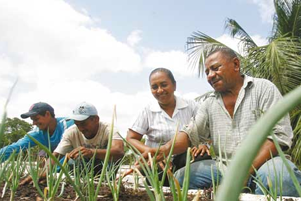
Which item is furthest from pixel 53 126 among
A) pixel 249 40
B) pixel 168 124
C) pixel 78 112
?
pixel 249 40

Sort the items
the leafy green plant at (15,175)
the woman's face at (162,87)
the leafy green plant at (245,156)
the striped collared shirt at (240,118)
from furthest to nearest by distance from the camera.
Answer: the woman's face at (162,87), the striped collared shirt at (240,118), the leafy green plant at (15,175), the leafy green plant at (245,156)

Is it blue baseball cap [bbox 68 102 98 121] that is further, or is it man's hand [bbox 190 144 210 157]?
blue baseball cap [bbox 68 102 98 121]

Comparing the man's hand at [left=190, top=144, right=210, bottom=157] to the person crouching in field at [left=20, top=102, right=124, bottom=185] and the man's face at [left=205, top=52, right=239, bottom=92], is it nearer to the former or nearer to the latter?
the man's face at [left=205, top=52, right=239, bottom=92]

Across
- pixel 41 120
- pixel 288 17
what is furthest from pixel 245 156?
pixel 288 17

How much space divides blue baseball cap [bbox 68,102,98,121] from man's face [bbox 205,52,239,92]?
0.96m

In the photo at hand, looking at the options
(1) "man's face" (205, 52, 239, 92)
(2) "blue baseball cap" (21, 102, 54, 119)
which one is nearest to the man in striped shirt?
(1) "man's face" (205, 52, 239, 92)

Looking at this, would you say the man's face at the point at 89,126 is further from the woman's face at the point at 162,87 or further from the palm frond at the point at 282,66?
the palm frond at the point at 282,66

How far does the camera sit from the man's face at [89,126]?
250 cm

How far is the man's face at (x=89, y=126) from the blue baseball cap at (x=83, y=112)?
0.03m

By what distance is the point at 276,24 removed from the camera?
8.64 m

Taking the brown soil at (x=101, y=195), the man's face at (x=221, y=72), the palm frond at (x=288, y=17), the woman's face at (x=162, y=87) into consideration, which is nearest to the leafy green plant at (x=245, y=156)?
the brown soil at (x=101, y=195)

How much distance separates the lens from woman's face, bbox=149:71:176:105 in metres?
2.40

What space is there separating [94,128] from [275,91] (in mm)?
1274

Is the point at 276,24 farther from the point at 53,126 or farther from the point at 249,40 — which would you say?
the point at 53,126
